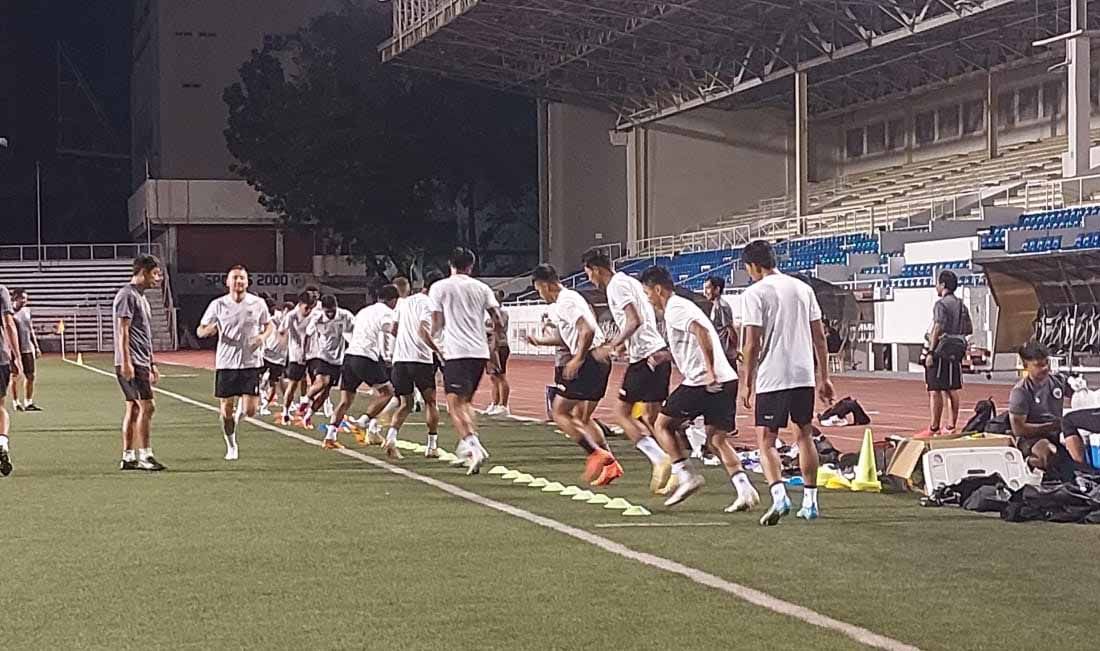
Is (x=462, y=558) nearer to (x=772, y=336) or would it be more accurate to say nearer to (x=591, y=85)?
(x=772, y=336)

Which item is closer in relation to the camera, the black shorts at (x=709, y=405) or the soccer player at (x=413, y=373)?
the black shorts at (x=709, y=405)

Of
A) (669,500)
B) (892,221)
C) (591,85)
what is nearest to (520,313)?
(591,85)

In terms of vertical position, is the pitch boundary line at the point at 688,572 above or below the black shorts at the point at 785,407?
below

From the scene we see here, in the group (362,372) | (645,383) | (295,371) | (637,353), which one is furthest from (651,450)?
(295,371)

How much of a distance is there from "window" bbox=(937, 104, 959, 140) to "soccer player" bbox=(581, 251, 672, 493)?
42.0 m

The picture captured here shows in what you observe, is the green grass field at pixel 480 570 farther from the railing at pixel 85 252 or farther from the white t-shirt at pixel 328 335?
the railing at pixel 85 252

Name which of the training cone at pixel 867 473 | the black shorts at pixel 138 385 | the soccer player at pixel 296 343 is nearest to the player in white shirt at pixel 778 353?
the training cone at pixel 867 473

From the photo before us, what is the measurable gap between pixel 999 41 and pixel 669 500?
38.4 metres

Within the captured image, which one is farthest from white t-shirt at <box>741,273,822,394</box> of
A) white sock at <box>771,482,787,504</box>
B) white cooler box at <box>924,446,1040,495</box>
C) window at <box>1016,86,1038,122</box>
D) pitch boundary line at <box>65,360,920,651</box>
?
window at <box>1016,86,1038,122</box>

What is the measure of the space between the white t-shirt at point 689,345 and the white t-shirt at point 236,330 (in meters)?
6.08

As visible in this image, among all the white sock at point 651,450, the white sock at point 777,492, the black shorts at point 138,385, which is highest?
the black shorts at point 138,385

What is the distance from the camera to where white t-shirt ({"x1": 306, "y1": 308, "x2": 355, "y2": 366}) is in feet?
71.2

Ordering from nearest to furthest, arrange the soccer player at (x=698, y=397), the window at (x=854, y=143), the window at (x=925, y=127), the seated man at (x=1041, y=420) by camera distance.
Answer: the soccer player at (x=698, y=397)
the seated man at (x=1041, y=420)
the window at (x=925, y=127)
the window at (x=854, y=143)

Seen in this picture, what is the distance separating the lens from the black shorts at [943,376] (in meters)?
19.0
